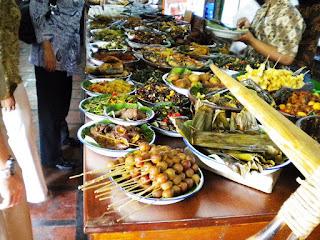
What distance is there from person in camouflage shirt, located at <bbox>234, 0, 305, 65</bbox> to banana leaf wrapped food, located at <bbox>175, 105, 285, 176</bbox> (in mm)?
1667

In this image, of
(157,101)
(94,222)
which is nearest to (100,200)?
(94,222)

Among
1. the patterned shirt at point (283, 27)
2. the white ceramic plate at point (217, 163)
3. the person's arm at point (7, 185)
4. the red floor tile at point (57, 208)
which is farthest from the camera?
the patterned shirt at point (283, 27)

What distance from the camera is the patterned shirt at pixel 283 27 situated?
3004 mm

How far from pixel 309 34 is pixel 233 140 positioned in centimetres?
250

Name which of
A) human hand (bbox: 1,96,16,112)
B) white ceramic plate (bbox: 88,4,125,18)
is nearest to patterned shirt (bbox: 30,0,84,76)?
human hand (bbox: 1,96,16,112)

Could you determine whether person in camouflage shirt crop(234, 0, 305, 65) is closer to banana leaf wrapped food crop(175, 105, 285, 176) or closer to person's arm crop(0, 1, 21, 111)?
banana leaf wrapped food crop(175, 105, 285, 176)

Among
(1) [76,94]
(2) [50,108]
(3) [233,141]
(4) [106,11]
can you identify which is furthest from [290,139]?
(4) [106,11]

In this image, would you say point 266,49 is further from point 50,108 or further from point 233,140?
point 50,108

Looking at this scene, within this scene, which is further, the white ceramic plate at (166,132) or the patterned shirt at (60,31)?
the patterned shirt at (60,31)

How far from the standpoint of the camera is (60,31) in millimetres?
2604

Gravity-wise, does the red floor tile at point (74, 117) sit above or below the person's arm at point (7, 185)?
below

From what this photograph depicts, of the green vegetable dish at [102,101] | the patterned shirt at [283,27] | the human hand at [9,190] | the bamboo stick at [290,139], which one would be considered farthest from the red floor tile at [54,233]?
the patterned shirt at [283,27]

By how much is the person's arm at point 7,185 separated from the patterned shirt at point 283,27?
2.72m

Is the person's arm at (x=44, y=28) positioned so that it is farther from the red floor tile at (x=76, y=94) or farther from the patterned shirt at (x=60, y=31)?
the red floor tile at (x=76, y=94)
